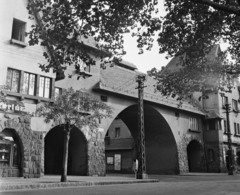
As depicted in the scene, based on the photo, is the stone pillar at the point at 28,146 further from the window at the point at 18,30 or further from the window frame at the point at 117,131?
the window frame at the point at 117,131

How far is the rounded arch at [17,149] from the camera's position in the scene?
19453 mm

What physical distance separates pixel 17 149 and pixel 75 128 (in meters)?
5.57

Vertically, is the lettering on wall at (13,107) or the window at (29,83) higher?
the window at (29,83)

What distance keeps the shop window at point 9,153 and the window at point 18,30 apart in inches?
271

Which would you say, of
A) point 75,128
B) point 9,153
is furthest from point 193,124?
point 9,153

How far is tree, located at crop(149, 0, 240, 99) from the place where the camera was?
36.2 feet

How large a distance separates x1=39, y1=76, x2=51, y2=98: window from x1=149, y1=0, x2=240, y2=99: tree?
940cm

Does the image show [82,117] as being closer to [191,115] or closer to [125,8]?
[125,8]

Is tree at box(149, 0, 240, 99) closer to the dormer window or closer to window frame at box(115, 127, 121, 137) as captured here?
the dormer window

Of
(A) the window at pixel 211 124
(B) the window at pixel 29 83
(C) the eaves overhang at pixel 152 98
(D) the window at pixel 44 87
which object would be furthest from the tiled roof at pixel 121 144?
(B) the window at pixel 29 83

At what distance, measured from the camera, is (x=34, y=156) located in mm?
20109

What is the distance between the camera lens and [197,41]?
11.9 metres

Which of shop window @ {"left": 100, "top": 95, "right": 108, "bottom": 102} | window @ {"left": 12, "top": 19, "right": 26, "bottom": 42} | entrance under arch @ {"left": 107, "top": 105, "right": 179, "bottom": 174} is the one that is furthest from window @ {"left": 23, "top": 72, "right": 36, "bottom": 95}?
entrance under arch @ {"left": 107, "top": 105, "right": 179, "bottom": 174}

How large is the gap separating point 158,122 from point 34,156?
1824 centimetres
